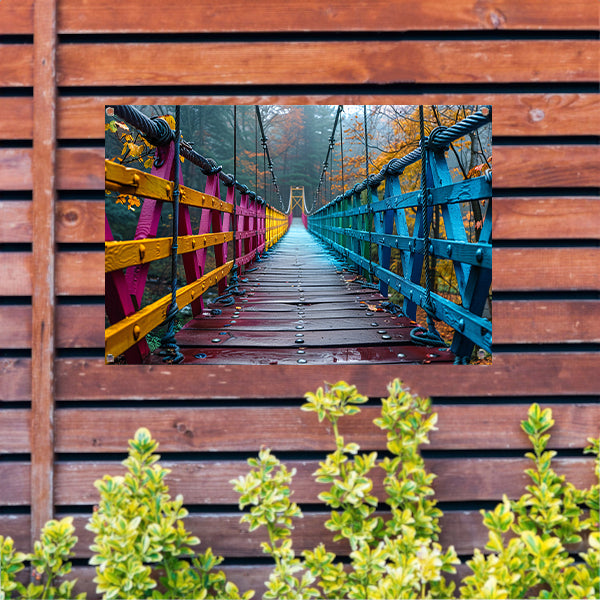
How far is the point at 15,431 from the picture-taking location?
1.26 metres

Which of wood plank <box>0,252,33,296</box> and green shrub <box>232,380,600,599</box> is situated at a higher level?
wood plank <box>0,252,33,296</box>

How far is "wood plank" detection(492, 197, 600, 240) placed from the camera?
127 centimetres

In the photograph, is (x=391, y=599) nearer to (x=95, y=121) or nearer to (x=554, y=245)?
(x=554, y=245)

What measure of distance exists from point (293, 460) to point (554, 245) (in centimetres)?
95

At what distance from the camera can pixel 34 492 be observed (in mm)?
1257

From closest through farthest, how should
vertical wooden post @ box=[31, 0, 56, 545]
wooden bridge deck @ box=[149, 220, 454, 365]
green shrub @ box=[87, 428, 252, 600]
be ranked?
green shrub @ box=[87, 428, 252, 600], vertical wooden post @ box=[31, 0, 56, 545], wooden bridge deck @ box=[149, 220, 454, 365]

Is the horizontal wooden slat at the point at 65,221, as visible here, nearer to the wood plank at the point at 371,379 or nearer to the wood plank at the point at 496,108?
the wood plank at the point at 496,108

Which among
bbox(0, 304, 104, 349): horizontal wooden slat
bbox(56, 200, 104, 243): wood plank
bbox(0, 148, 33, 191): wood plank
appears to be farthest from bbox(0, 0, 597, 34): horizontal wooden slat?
bbox(0, 304, 104, 349): horizontal wooden slat

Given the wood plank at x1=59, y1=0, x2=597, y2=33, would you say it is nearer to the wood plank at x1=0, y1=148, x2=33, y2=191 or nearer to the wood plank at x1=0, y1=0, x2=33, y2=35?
the wood plank at x1=0, y1=0, x2=33, y2=35

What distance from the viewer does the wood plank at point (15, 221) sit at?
4.09ft

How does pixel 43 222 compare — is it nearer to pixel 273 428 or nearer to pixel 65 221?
pixel 65 221

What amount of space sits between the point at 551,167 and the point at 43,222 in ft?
4.62

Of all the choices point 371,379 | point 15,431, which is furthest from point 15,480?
point 371,379

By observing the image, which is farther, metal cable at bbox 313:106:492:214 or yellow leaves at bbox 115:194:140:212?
yellow leaves at bbox 115:194:140:212
